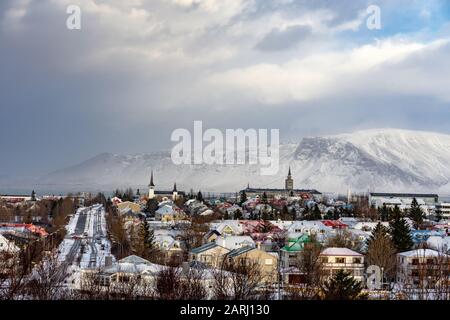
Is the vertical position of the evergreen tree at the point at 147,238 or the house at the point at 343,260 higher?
the evergreen tree at the point at 147,238

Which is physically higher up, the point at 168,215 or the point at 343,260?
the point at 168,215

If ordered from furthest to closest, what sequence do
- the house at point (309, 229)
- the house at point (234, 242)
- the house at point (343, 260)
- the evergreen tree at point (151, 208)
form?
the evergreen tree at point (151, 208), the house at point (309, 229), the house at point (234, 242), the house at point (343, 260)

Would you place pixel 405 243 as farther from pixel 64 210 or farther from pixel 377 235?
pixel 64 210

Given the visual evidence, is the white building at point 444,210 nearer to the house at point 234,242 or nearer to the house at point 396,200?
the house at point 396,200

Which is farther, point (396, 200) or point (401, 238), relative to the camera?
point (396, 200)

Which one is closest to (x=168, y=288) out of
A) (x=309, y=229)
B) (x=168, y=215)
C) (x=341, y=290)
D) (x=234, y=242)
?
(x=341, y=290)

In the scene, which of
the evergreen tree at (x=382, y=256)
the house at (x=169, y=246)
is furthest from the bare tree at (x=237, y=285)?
the house at (x=169, y=246)

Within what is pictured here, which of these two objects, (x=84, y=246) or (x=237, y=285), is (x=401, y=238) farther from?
(x=237, y=285)

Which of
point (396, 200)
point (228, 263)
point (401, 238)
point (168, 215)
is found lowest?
point (228, 263)

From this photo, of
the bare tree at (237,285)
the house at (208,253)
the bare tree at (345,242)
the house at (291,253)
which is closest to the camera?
the bare tree at (237,285)

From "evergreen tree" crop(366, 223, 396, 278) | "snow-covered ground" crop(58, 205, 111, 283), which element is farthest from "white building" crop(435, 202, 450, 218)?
"evergreen tree" crop(366, 223, 396, 278)

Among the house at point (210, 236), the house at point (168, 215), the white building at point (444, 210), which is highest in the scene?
the white building at point (444, 210)
